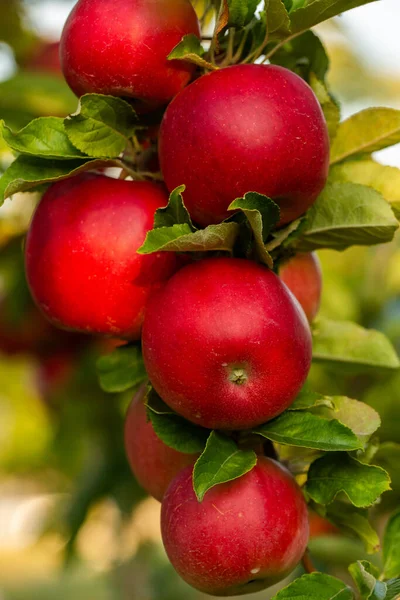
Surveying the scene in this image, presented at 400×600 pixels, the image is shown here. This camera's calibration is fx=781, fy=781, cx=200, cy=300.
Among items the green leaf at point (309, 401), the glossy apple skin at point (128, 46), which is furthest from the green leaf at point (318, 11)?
the green leaf at point (309, 401)

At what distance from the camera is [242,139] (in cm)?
78

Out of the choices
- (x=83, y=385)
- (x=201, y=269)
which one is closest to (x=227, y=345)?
(x=201, y=269)

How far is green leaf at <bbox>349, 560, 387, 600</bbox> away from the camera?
77 cm

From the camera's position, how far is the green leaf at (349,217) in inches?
35.4

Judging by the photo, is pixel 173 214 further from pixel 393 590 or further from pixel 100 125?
pixel 393 590

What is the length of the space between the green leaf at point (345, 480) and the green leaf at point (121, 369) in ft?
0.79

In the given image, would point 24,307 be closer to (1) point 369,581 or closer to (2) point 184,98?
(2) point 184,98

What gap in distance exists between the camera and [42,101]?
1.70 metres

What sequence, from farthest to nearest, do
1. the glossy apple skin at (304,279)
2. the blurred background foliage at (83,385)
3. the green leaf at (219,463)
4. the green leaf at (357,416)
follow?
the blurred background foliage at (83,385) < the glossy apple skin at (304,279) < the green leaf at (357,416) < the green leaf at (219,463)

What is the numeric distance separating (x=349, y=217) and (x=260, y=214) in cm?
19

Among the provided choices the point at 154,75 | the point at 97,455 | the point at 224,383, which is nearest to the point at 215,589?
the point at 224,383

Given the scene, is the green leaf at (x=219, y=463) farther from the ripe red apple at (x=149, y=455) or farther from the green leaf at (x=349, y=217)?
the green leaf at (x=349, y=217)

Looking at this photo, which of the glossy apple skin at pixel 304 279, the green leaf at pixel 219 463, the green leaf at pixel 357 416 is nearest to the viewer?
the green leaf at pixel 219 463

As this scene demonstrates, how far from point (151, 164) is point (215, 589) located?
497mm
